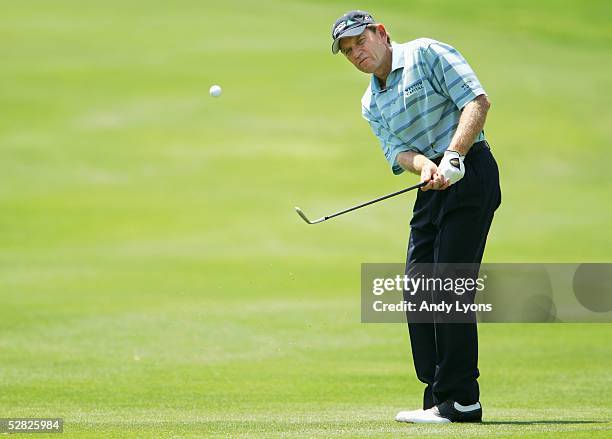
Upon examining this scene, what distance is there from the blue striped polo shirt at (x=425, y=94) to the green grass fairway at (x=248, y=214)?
1466mm

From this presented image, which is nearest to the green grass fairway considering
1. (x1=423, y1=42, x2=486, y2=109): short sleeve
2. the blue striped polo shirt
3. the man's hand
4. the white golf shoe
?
the white golf shoe

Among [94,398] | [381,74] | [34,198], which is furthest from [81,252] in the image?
[381,74]

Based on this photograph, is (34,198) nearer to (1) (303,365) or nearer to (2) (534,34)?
(1) (303,365)

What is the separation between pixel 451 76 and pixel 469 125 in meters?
0.27

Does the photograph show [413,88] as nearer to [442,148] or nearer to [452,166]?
[442,148]

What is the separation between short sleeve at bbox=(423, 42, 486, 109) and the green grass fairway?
162cm

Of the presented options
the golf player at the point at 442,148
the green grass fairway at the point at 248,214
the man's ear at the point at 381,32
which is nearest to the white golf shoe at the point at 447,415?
the golf player at the point at 442,148

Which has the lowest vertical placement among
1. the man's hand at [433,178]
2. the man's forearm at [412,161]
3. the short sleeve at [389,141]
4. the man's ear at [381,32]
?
the man's hand at [433,178]

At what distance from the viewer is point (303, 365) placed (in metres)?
9.98

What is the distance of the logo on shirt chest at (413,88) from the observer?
5.96m

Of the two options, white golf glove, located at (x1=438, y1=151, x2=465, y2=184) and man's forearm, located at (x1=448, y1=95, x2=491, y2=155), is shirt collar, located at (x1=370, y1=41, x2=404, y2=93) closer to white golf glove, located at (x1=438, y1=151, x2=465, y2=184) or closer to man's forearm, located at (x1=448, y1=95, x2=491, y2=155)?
man's forearm, located at (x1=448, y1=95, x2=491, y2=155)

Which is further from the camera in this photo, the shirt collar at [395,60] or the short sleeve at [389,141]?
the short sleeve at [389,141]

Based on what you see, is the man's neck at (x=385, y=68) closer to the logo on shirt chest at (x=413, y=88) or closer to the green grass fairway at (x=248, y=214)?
the logo on shirt chest at (x=413, y=88)

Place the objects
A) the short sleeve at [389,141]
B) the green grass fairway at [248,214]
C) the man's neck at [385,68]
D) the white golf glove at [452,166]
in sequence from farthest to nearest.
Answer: the green grass fairway at [248,214]
the short sleeve at [389,141]
the man's neck at [385,68]
the white golf glove at [452,166]
